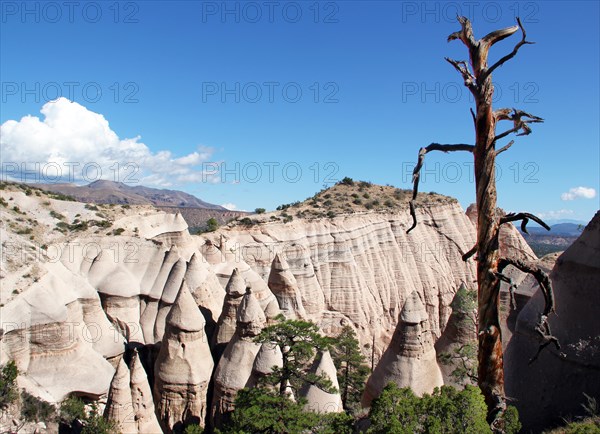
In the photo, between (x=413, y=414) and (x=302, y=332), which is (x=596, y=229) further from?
(x=302, y=332)

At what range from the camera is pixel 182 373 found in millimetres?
13883

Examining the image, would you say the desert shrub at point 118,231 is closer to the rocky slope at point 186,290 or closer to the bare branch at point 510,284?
the rocky slope at point 186,290

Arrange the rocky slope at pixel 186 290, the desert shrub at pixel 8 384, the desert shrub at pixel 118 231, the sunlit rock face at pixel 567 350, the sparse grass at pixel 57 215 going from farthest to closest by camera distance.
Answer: the sparse grass at pixel 57 215 → the desert shrub at pixel 118 231 → the rocky slope at pixel 186 290 → the desert shrub at pixel 8 384 → the sunlit rock face at pixel 567 350

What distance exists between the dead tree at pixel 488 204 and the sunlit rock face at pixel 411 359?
8940mm

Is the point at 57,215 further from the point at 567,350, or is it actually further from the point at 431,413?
the point at 567,350

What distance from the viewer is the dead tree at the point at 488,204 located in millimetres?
3047

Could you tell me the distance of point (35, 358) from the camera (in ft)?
47.7

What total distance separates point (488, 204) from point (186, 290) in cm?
1302

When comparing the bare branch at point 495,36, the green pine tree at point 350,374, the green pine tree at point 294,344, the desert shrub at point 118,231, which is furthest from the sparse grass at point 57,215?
the bare branch at point 495,36

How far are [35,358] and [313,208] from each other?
25042 mm

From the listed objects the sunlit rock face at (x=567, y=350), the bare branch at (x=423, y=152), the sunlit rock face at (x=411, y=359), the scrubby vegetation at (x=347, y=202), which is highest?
the scrubby vegetation at (x=347, y=202)

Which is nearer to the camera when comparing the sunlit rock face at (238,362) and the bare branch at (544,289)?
the bare branch at (544,289)

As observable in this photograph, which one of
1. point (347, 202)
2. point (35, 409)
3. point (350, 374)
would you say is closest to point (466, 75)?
point (35, 409)

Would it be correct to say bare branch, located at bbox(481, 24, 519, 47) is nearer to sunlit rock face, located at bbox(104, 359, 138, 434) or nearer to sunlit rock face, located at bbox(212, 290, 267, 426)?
sunlit rock face, located at bbox(212, 290, 267, 426)
